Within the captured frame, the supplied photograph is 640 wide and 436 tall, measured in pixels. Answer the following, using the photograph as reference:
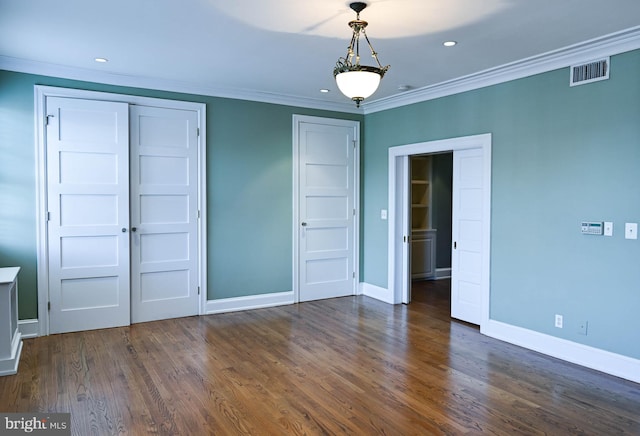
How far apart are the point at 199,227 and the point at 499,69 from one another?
3769 mm

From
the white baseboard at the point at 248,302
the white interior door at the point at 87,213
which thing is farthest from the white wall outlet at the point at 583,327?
the white interior door at the point at 87,213

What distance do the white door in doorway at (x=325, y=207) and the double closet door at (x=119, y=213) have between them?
147 cm

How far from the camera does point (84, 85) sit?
15.4 ft

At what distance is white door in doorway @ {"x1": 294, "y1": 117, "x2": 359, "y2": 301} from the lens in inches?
240

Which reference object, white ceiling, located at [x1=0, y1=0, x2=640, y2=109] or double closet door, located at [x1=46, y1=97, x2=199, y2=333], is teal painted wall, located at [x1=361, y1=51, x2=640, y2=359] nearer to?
white ceiling, located at [x1=0, y1=0, x2=640, y2=109]

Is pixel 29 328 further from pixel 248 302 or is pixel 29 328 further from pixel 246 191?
pixel 246 191

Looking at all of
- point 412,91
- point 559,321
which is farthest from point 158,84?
point 559,321

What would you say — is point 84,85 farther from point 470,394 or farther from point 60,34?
point 470,394

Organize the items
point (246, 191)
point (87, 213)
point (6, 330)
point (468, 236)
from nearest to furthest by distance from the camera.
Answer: point (6, 330), point (87, 213), point (468, 236), point (246, 191)

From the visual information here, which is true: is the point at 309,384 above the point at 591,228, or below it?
below

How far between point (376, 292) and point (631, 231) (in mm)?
3459

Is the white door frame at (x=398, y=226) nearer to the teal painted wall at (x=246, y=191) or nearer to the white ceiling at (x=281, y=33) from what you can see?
the teal painted wall at (x=246, y=191)

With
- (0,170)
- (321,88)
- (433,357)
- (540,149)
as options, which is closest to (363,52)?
(321,88)

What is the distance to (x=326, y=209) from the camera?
6.29m
